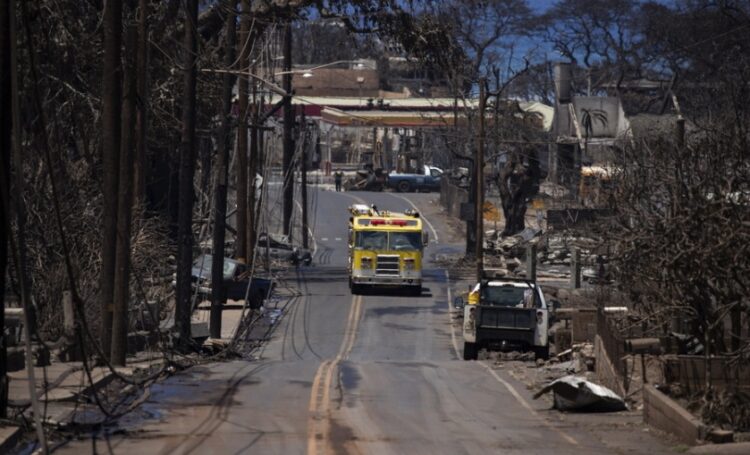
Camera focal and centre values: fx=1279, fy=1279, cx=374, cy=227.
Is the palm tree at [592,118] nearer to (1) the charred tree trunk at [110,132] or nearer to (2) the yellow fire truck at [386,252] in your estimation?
(2) the yellow fire truck at [386,252]

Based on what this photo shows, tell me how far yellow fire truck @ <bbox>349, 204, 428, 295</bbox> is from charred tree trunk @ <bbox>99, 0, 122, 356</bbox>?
24016 mm

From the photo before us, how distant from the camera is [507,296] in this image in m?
32.5

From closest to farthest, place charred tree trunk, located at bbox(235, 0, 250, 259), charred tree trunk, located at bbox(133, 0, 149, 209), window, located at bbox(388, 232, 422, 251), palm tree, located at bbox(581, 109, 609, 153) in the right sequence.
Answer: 1. charred tree trunk, located at bbox(133, 0, 149, 209)
2. charred tree trunk, located at bbox(235, 0, 250, 259)
3. window, located at bbox(388, 232, 422, 251)
4. palm tree, located at bbox(581, 109, 609, 153)

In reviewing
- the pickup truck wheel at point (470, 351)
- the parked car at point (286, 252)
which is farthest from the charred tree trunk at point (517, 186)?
the pickup truck wheel at point (470, 351)

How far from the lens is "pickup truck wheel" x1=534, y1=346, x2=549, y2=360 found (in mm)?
30547

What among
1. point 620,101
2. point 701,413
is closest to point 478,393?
point 701,413

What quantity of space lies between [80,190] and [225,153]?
444 centimetres

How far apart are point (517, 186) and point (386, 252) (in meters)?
19.7

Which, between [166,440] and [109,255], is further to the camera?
[109,255]

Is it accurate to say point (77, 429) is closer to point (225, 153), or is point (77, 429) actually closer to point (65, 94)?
point (225, 153)

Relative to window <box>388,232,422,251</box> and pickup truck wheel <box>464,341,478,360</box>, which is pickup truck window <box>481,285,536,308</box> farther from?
window <box>388,232,422,251</box>

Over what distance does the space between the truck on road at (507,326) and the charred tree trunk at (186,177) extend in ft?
23.2

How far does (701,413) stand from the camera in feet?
54.5

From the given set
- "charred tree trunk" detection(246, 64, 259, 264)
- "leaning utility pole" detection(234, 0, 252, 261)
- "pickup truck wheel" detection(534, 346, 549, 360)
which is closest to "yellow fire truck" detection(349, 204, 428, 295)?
"charred tree trunk" detection(246, 64, 259, 264)
